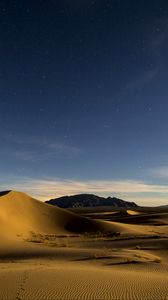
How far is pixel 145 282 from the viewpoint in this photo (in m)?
12.4

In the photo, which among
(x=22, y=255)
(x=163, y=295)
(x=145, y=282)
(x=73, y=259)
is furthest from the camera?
(x=22, y=255)

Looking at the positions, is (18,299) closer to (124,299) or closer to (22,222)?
(124,299)

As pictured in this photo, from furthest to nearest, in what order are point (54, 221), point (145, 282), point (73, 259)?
1. point (54, 221)
2. point (73, 259)
3. point (145, 282)

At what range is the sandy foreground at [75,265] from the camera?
35.1 feet

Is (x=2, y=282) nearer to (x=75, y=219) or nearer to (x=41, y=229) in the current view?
(x=41, y=229)

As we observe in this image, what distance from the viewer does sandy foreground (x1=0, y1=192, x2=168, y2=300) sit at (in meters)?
10.7

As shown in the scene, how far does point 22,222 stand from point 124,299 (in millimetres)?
34480

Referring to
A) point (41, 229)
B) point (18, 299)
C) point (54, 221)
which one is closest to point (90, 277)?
point (18, 299)

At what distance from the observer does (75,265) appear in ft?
57.0

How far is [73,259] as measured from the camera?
2056 cm

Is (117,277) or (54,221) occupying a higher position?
(54,221)

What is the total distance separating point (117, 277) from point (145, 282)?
1.01 meters

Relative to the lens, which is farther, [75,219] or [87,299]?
[75,219]

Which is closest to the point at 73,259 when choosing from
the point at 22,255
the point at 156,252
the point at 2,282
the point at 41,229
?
the point at 22,255
